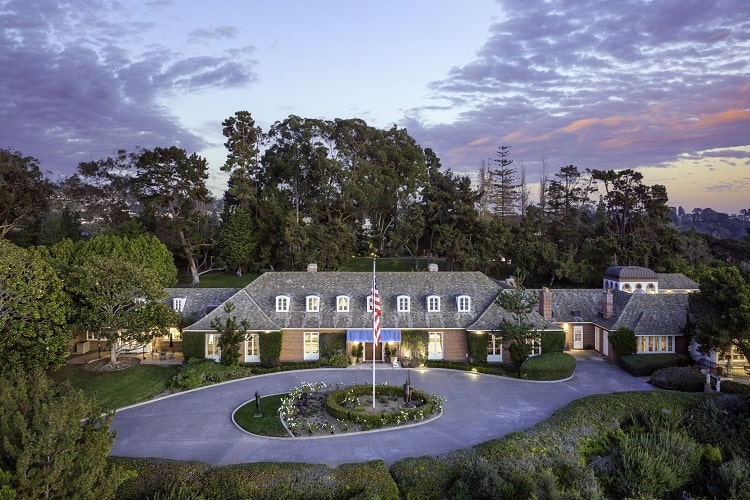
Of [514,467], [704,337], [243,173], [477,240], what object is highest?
[243,173]

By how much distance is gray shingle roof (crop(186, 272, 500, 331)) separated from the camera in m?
35.2

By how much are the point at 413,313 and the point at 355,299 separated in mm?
4648

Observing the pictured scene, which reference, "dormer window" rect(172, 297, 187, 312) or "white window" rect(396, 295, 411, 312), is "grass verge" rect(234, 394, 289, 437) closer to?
"white window" rect(396, 295, 411, 312)

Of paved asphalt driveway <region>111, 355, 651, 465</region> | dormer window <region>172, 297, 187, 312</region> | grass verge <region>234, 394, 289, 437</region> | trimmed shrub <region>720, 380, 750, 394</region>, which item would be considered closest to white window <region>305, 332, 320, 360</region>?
paved asphalt driveway <region>111, 355, 651, 465</region>

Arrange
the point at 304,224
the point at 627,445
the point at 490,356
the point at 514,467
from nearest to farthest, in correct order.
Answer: the point at 514,467, the point at 627,445, the point at 490,356, the point at 304,224

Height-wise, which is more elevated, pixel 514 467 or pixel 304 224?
pixel 304 224

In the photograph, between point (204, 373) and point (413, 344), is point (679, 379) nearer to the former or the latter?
point (413, 344)

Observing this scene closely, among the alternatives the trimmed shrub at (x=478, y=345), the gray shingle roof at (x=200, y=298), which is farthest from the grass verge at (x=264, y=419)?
the trimmed shrub at (x=478, y=345)

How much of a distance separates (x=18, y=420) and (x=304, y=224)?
48.0 meters

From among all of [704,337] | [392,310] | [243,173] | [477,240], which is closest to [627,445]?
[704,337]

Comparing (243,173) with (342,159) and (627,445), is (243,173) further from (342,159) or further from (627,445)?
(627,445)

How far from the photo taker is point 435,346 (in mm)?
35250

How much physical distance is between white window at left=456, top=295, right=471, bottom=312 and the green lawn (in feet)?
67.4

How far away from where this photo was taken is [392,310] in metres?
36.4
